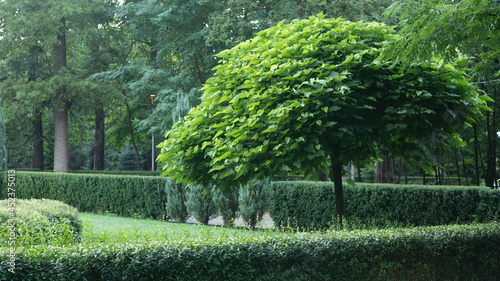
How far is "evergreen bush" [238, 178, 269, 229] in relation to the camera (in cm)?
1291

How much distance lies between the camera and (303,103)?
5328 mm

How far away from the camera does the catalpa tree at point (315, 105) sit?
5.55 meters

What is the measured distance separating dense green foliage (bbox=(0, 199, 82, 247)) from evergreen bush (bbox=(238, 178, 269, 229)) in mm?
5108

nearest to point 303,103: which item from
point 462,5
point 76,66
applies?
point 462,5

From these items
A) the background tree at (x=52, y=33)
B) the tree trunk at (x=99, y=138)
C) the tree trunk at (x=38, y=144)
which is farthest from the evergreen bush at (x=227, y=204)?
the tree trunk at (x=38, y=144)

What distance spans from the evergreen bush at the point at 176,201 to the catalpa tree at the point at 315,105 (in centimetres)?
779

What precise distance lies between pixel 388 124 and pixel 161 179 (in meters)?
10.4

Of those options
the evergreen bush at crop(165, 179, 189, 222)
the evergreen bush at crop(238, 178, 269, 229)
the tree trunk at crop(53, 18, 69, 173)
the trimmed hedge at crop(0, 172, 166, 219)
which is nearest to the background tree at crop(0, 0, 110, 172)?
the tree trunk at crop(53, 18, 69, 173)

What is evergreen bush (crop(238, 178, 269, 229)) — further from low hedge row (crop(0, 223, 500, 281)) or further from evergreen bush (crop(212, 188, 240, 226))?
low hedge row (crop(0, 223, 500, 281))

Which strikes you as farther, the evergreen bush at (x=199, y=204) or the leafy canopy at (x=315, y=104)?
the evergreen bush at (x=199, y=204)

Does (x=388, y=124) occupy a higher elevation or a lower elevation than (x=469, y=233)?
higher

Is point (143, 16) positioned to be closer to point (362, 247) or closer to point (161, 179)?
point (161, 179)

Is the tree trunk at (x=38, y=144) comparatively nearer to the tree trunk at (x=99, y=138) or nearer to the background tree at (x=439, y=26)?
the tree trunk at (x=99, y=138)

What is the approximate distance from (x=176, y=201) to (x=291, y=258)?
32.0 ft
